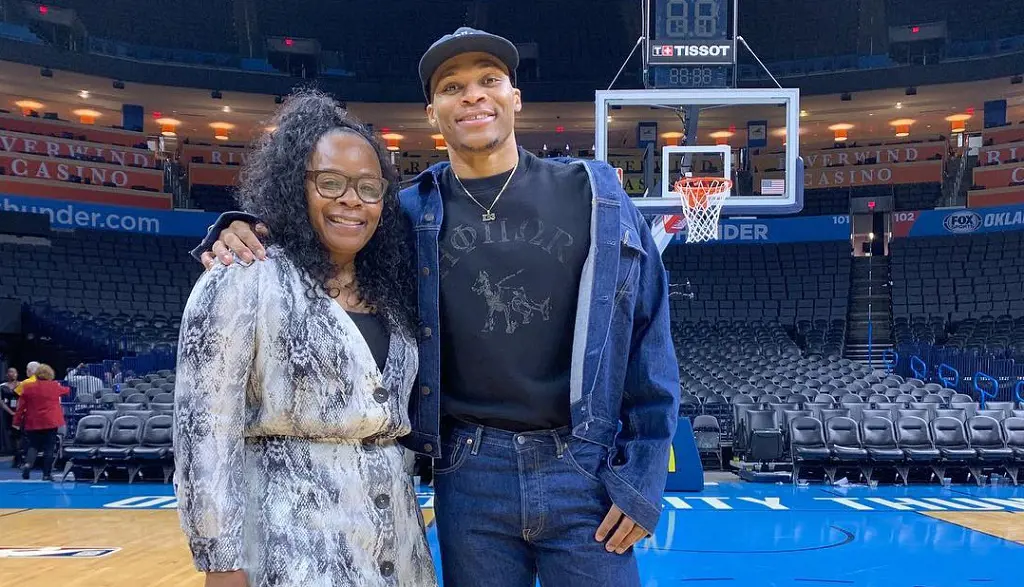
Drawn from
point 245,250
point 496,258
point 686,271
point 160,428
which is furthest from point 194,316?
point 686,271

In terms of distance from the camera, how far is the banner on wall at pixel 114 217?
64.3ft

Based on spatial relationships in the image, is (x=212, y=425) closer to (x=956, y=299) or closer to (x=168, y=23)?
(x=956, y=299)

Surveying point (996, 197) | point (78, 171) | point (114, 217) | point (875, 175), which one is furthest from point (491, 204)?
point (875, 175)

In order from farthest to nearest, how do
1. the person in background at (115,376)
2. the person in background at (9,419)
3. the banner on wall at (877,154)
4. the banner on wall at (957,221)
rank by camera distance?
1. the banner on wall at (877,154)
2. the banner on wall at (957,221)
3. the person in background at (115,376)
4. the person in background at (9,419)

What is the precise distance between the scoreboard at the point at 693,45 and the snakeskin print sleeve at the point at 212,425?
8296mm

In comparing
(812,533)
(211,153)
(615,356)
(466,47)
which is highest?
(211,153)

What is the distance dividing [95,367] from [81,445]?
5359 millimetres

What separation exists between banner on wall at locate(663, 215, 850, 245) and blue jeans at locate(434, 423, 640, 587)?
2096cm

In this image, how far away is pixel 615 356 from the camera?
1.91m

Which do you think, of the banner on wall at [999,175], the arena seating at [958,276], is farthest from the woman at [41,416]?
the banner on wall at [999,175]

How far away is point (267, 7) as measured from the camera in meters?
21.8

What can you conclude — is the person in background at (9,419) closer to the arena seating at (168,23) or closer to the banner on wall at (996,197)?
the arena seating at (168,23)

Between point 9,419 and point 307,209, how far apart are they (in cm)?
1367

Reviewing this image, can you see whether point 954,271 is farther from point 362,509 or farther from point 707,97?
point 362,509
